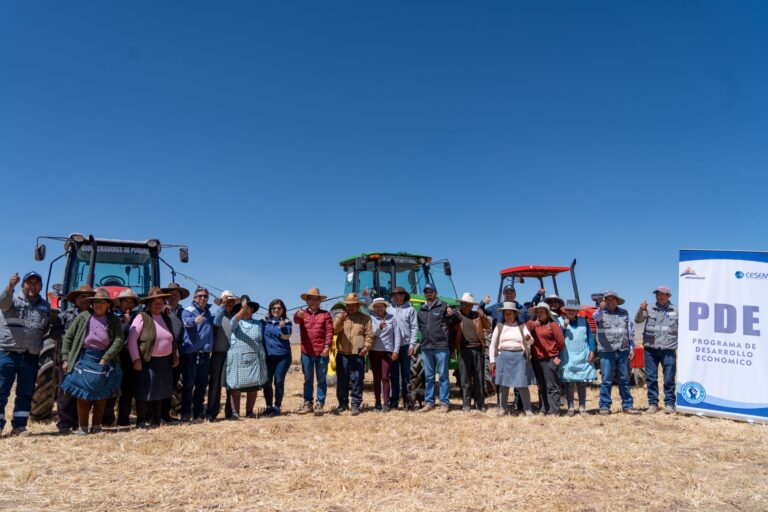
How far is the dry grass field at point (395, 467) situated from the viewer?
351 cm

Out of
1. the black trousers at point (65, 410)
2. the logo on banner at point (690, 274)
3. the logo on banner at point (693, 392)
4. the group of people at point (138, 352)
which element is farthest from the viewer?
the logo on banner at point (690, 274)

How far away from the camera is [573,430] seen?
18.9 feet

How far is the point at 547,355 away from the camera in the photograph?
272 inches

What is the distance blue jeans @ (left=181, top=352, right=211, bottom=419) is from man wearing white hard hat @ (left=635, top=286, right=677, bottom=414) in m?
5.87

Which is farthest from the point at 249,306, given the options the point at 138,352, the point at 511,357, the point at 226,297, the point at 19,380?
the point at 511,357

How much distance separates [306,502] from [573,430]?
3.52 metres

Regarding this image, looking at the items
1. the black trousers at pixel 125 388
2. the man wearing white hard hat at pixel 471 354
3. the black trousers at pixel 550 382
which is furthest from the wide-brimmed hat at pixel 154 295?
the black trousers at pixel 550 382

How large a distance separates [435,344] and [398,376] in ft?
2.46

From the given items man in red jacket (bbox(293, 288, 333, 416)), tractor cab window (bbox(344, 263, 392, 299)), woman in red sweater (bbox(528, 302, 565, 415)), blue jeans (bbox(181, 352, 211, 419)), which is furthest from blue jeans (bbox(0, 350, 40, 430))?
woman in red sweater (bbox(528, 302, 565, 415))

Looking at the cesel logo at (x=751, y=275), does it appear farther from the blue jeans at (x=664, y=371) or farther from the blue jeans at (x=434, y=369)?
the blue jeans at (x=434, y=369)

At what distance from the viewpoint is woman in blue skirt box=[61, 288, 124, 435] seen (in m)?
5.57

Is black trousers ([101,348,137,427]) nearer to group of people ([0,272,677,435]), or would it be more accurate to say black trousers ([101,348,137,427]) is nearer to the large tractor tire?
group of people ([0,272,677,435])

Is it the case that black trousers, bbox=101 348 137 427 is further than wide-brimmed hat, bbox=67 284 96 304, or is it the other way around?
black trousers, bbox=101 348 137 427

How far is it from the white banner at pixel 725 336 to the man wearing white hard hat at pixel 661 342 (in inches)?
4.5
